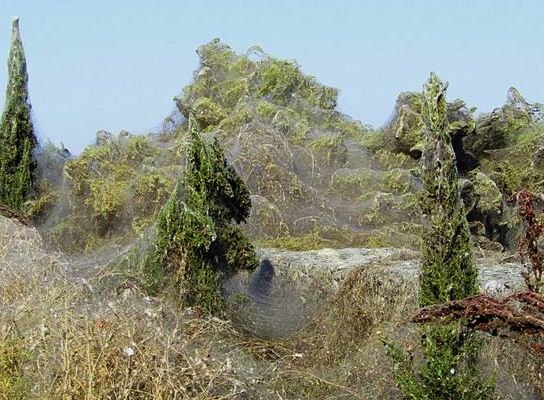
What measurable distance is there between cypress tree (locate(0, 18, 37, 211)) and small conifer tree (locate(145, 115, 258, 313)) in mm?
7156

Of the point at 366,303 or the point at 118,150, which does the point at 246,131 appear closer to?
the point at 118,150

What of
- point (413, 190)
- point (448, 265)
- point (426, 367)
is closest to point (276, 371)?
point (426, 367)

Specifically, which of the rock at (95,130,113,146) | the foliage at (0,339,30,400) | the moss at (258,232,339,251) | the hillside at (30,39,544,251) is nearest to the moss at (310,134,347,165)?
the hillside at (30,39,544,251)

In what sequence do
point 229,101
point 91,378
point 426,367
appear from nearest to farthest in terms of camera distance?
point 91,378 → point 426,367 → point 229,101

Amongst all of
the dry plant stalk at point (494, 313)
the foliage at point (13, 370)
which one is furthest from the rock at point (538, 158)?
the dry plant stalk at point (494, 313)

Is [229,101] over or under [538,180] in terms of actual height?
over

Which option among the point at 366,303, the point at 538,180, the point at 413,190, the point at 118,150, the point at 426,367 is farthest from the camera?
the point at 118,150

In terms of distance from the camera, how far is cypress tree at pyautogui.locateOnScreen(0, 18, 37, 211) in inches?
631

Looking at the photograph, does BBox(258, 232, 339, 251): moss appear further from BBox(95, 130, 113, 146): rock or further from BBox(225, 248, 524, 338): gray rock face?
BBox(95, 130, 113, 146): rock

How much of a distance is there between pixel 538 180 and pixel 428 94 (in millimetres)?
9772

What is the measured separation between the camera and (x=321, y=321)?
9453 millimetres

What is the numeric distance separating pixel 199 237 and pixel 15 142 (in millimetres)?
7959

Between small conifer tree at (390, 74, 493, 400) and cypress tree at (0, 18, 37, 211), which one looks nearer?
small conifer tree at (390, 74, 493, 400)

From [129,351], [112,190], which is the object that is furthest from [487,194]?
[129,351]
